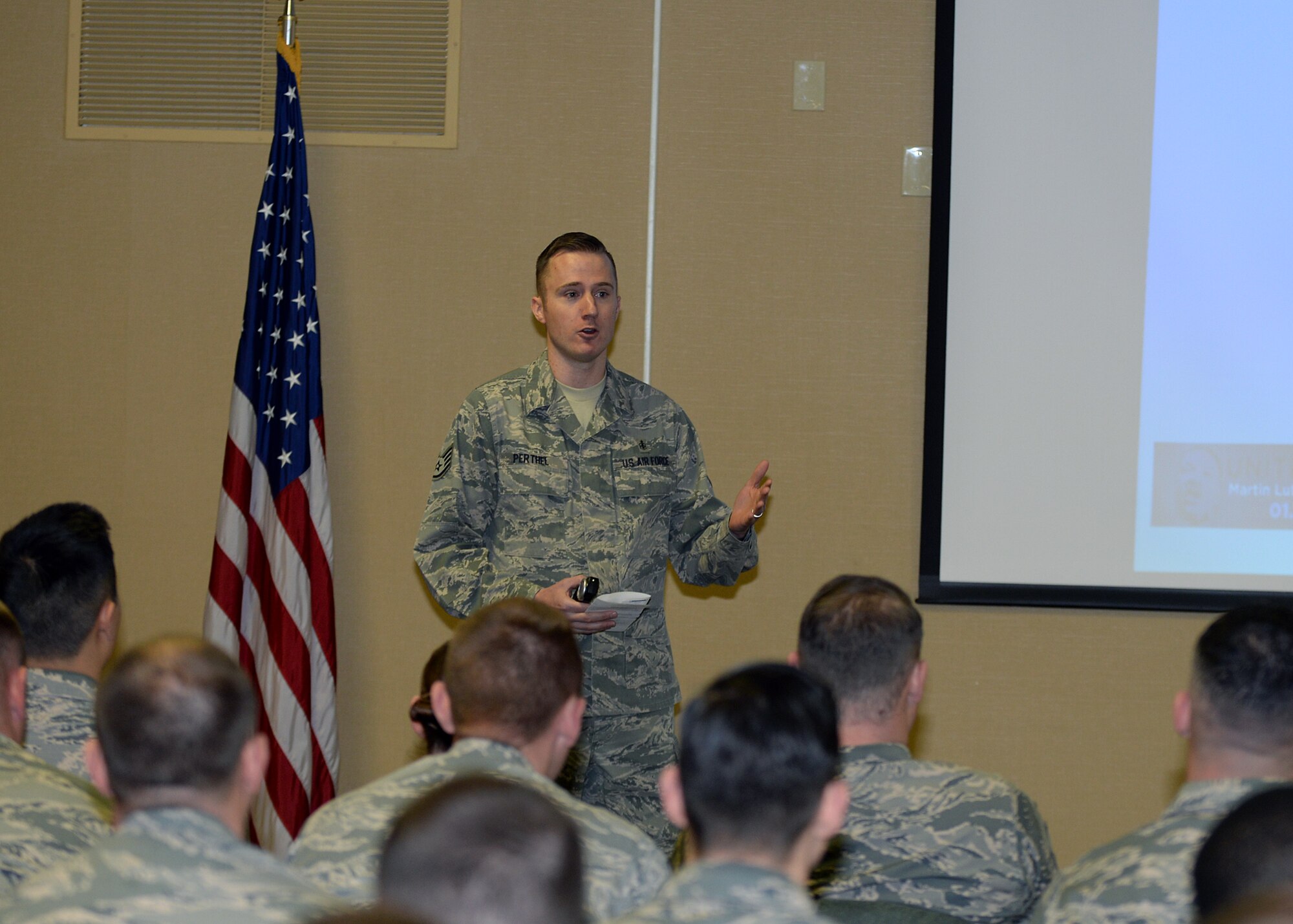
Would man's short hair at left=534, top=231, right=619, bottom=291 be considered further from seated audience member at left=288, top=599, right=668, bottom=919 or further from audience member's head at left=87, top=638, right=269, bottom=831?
audience member's head at left=87, top=638, right=269, bottom=831

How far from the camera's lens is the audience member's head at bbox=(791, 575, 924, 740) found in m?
2.11

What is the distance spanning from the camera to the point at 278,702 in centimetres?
391

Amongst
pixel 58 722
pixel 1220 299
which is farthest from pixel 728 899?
pixel 1220 299

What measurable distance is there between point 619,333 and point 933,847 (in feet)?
8.47

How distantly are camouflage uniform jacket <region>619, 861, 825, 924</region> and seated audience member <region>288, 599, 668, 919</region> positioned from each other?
0.33 meters

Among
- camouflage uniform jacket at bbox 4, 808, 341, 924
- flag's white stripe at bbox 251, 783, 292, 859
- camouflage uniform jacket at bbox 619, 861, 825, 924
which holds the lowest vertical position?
flag's white stripe at bbox 251, 783, 292, 859

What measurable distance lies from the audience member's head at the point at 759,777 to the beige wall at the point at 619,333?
271 cm

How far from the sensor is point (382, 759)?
4.27 metres

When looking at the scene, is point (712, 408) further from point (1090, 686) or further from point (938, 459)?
point (1090, 686)

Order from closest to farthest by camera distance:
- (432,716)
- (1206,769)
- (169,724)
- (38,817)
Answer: (169,724) < (38,817) < (1206,769) < (432,716)

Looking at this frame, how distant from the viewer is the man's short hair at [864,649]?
2119 millimetres

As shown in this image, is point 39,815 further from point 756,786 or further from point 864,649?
point 864,649

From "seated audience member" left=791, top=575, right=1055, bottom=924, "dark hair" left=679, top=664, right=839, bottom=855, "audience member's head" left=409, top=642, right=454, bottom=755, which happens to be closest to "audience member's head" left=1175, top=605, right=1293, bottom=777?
"seated audience member" left=791, top=575, right=1055, bottom=924

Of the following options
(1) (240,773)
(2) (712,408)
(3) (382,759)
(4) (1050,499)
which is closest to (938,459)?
(4) (1050,499)
